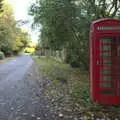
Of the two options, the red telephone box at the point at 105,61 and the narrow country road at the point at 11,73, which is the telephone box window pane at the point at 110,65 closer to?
the red telephone box at the point at 105,61

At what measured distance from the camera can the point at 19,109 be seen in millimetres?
7062

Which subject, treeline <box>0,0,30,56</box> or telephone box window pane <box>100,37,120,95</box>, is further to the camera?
treeline <box>0,0,30,56</box>

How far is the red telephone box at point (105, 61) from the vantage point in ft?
23.1

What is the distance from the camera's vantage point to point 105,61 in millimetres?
7223

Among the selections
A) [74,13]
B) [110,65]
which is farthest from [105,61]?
[74,13]

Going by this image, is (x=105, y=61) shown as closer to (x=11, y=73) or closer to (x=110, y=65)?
(x=110, y=65)

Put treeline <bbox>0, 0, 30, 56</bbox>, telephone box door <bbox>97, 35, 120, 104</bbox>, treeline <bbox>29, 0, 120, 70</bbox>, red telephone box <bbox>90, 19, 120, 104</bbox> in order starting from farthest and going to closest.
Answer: treeline <bbox>0, 0, 30, 56</bbox>
treeline <bbox>29, 0, 120, 70</bbox>
telephone box door <bbox>97, 35, 120, 104</bbox>
red telephone box <bbox>90, 19, 120, 104</bbox>

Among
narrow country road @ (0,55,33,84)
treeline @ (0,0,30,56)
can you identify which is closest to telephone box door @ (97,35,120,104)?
narrow country road @ (0,55,33,84)

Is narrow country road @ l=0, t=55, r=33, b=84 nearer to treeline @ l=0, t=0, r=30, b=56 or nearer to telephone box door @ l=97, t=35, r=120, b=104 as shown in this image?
telephone box door @ l=97, t=35, r=120, b=104

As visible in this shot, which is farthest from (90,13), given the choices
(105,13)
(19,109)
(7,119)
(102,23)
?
(7,119)

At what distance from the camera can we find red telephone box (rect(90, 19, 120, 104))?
23.1 ft

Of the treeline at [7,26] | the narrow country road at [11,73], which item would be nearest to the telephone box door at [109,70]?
the narrow country road at [11,73]

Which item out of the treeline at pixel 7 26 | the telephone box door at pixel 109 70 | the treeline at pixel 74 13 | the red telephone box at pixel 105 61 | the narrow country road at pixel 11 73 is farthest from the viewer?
the treeline at pixel 7 26

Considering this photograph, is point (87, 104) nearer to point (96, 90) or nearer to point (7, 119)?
point (96, 90)
